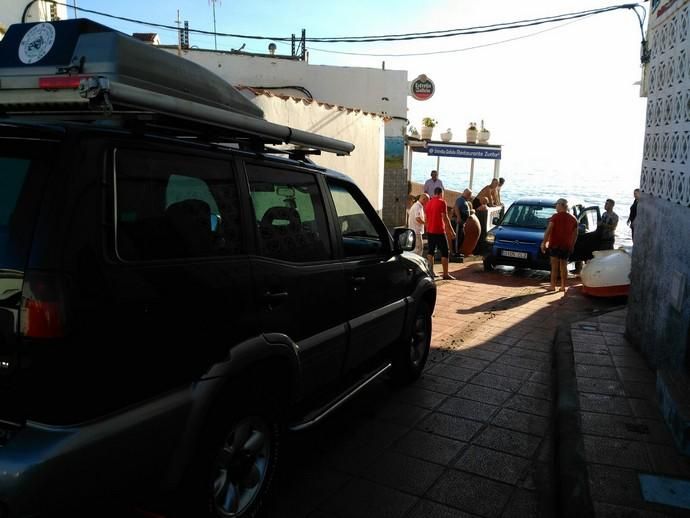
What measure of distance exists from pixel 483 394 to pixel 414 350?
2.40 feet

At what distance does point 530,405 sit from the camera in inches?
193

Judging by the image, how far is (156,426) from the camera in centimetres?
222

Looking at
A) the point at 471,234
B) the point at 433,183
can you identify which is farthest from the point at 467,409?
the point at 433,183

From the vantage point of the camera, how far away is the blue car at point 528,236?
39.4ft

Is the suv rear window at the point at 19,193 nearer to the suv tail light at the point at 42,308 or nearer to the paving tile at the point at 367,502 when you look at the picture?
the suv tail light at the point at 42,308

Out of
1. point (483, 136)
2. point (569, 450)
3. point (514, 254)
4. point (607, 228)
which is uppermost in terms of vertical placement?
point (483, 136)

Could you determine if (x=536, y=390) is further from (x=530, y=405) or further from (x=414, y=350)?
(x=414, y=350)

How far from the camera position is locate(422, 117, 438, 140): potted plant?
2148 cm

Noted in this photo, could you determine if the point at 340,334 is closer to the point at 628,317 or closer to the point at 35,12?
the point at 628,317

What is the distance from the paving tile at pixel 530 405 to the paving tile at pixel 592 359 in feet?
2.47

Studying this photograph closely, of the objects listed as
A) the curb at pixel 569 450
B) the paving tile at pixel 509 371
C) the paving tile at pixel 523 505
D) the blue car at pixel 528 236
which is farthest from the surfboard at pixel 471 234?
the paving tile at pixel 523 505

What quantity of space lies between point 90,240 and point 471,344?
17.8ft

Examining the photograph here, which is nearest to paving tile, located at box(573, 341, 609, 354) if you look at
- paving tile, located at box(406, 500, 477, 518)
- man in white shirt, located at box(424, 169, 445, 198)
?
paving tile, located at box(406, 500, 477, 518)

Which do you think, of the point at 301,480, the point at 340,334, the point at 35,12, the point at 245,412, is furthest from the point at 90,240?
the point at 35,12
